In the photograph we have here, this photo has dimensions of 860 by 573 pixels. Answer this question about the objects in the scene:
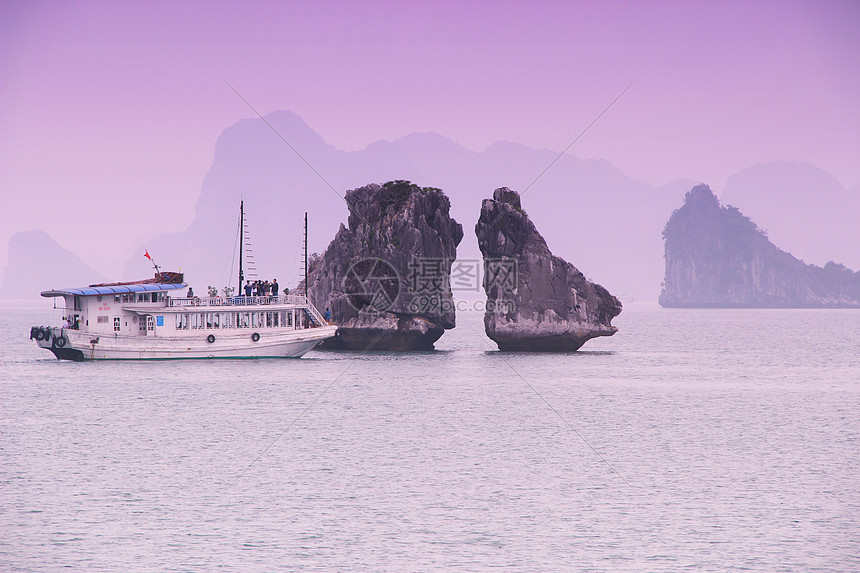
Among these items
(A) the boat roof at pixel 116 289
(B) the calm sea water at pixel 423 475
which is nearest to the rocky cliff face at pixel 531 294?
(B) the calm sea water at pixel 423 475

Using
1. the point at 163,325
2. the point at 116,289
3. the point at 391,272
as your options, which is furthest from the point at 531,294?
the point at 116,289

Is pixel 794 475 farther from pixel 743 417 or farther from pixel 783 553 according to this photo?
pixel 743 417

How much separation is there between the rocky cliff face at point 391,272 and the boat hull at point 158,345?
11537mm

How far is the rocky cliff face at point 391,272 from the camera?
290 feet

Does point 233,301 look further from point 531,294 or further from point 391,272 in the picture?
point 531,294

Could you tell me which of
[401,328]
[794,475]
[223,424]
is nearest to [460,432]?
[223,424]

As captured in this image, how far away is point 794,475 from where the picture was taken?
32875 millimetres

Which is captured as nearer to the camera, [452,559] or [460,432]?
[452,559]

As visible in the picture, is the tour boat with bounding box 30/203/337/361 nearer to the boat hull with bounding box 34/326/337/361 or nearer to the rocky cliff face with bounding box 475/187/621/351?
the boat hull with bounding box 34/326/337/361

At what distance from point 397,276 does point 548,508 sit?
6164 cm

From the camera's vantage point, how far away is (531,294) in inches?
3265

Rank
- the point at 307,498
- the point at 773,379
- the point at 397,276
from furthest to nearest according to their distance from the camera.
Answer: the point at 397,276 → the point at 773,379 → the point at 307,498

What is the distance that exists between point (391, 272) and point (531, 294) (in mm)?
16325

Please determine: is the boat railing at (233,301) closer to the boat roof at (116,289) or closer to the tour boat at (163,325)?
the tour boat at (163,325)
